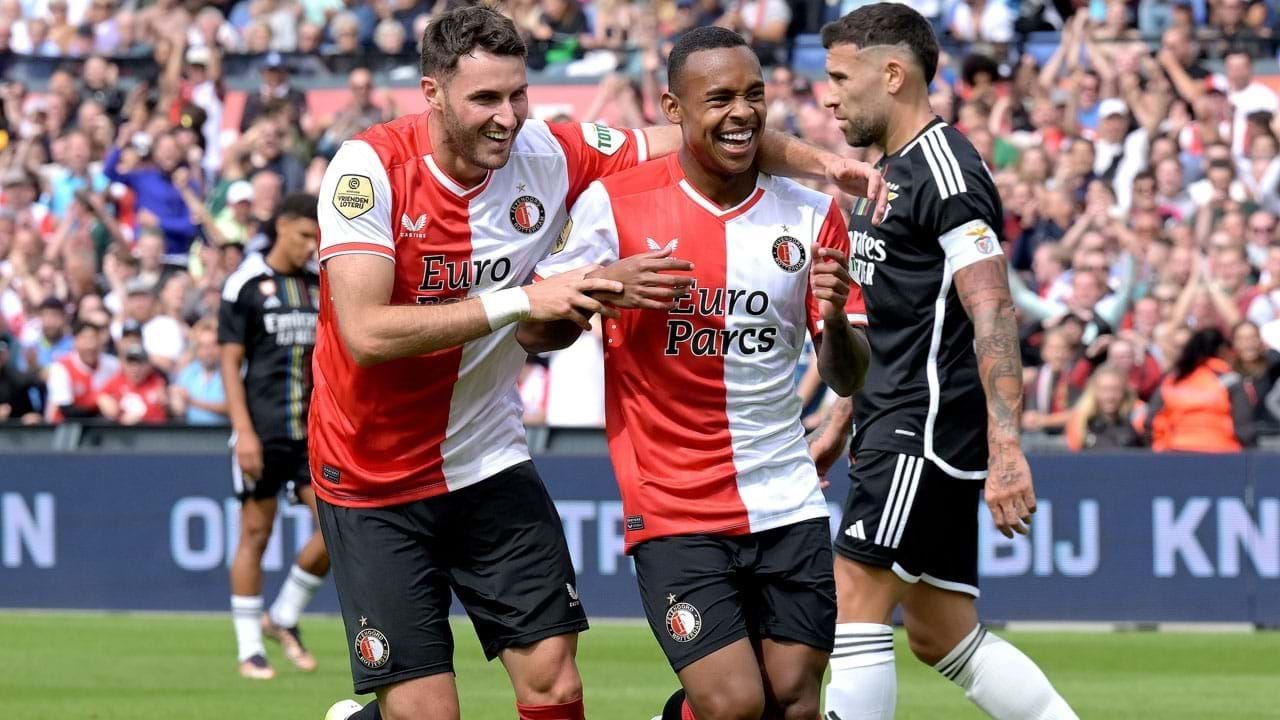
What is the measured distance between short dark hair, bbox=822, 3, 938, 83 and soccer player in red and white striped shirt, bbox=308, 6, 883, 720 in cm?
79

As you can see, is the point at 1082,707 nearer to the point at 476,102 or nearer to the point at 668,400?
the point at 668,400

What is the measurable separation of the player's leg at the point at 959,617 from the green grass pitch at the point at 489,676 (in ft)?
8.92

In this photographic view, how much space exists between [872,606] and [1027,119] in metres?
11.8

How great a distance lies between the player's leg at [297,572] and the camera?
11.5 m

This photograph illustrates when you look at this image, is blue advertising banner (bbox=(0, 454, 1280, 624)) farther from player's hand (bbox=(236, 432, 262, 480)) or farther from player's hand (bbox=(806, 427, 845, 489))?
player's hand (bbox=(806, 427, 845, 489))

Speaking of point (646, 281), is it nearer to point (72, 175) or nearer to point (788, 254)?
point (788, 254)

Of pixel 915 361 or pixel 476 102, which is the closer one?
pixel 476 102

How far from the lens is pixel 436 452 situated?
6.30 metres

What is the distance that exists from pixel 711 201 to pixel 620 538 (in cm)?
797

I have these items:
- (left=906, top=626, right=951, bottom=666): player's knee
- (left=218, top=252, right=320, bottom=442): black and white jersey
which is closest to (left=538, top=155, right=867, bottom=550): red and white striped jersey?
(left=906, top=626, right=951, bottom=666): player's knee

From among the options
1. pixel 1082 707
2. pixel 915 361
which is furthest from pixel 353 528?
pixel 1082 707

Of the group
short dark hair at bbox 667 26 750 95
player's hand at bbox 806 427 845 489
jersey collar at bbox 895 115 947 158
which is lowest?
player's hand at bbox 806 427 845 489

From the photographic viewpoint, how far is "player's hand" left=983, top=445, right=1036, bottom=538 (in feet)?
20.6

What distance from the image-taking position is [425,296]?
615 cm
